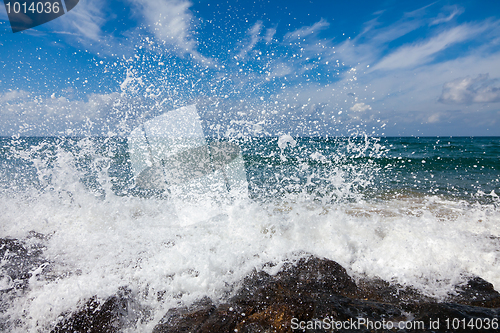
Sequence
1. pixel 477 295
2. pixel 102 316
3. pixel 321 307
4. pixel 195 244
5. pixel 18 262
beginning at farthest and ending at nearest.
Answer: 1. pixel 195 244
2. pixel 18 262
3. pixel 477 295
4. pixel 102 316
5. pixel 321 307

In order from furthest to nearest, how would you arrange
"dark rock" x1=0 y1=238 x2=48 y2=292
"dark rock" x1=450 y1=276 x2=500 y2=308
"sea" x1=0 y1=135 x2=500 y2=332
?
1. "dark rock" x1=0 y1=238 x2=48 y2=292
2. "sea" x1=0 y1=135 x2=500 y2=332
3. "dark rock" x1=450 y1=276 x2=500 y2=308

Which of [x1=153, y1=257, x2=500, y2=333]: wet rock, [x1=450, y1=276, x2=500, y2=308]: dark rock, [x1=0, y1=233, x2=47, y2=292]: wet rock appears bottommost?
[x1=450, y1=276, x2=500, y2=308]: dark rock

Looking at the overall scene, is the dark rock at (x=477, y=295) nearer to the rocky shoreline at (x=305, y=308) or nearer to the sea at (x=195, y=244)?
the rocky shoreline at (x=305, y=308)

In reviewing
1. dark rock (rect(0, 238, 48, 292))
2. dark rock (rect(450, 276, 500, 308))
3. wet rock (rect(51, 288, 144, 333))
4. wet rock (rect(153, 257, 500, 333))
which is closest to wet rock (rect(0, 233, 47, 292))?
dark rock (rect(0, 238, 48, 292))

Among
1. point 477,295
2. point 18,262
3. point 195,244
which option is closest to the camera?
point 477,295

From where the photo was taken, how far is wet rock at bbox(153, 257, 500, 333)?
2.00 m

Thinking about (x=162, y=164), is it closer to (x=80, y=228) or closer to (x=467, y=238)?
(x=80, y=228)

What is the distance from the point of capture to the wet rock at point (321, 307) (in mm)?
2002

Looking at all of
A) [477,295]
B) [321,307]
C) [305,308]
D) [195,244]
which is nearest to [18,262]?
[195,244]

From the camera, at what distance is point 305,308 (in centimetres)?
226

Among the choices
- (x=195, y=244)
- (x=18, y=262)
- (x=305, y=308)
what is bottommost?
(x=305, y=308)

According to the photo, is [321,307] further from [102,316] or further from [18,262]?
[18,262]

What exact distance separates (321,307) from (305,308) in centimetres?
16

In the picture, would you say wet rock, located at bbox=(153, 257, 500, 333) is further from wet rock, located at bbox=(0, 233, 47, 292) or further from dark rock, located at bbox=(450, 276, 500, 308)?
wet rock, located at bbox=(0, 233, 47, 292)
